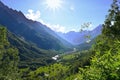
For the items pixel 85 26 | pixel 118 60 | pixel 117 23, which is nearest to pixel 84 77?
pixel 118 60

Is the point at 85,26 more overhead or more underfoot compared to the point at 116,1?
more underfoot

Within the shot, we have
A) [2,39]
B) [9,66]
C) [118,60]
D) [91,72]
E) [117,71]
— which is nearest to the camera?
[117,71]

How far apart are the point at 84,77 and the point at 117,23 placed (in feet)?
168

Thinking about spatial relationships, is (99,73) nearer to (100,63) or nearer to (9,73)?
(100,63)

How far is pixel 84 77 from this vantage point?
10984 mm

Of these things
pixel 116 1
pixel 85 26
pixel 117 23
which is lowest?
pixel 85 26

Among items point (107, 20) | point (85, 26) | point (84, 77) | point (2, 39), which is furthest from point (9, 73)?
point (84, 77)

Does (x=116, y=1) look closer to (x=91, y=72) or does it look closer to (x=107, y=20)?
(x=107, y=20)

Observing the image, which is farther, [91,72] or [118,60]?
[91,72]

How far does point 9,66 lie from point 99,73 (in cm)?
8490

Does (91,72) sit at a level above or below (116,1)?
below

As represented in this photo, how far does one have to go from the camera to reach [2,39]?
231 feet

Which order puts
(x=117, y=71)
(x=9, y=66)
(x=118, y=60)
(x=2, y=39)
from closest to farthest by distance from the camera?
(x=117, y=71) → (x=118, y=60) → (x=2, y=39) → (x=9, y=66)

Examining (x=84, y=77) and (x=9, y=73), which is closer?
(x=84, y=77)
